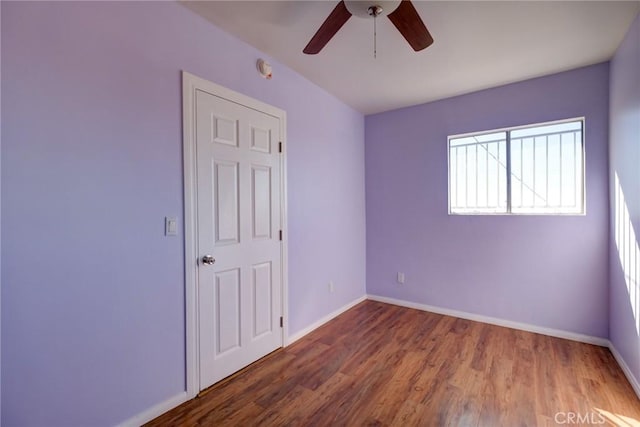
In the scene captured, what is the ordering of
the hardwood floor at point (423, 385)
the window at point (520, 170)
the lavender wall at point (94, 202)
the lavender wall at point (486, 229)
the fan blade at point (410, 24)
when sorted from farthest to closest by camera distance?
1. the window at point (520, 170)
2. the lavender wall at point (486, 229)
3. the hardwood floor at point (423, 385)
4. the fan blade at point (410, 24)
5. the lavender wall at point (94, 202)

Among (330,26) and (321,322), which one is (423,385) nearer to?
(321,322)

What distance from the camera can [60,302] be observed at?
53.7 inches

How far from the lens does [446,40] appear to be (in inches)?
85.1

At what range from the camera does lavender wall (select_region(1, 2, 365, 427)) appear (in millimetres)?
1254

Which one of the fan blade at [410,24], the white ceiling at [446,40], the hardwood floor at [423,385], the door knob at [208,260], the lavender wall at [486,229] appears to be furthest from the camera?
the lavender wall at [486,229]

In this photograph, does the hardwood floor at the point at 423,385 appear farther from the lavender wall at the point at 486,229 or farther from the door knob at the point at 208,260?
the door knob at the point at 208,260

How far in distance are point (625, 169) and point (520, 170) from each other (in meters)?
0.88

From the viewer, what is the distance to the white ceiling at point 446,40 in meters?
1.83

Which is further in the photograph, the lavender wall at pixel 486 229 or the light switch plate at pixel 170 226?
the lavender wall at pixel 486 229

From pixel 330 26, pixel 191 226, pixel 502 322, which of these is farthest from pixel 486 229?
pixel 191 226

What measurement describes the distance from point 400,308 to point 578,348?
5.51 ft

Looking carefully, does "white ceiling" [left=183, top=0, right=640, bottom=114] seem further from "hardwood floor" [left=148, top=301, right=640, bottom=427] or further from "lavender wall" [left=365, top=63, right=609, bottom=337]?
"hardwood floor" [left=148, top=301, right=640, bottom=427]

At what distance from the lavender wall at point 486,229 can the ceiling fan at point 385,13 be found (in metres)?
1.86

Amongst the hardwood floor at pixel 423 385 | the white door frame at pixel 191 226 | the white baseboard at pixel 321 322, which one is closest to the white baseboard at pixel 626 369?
the hardwood floor at pixel 423 385
